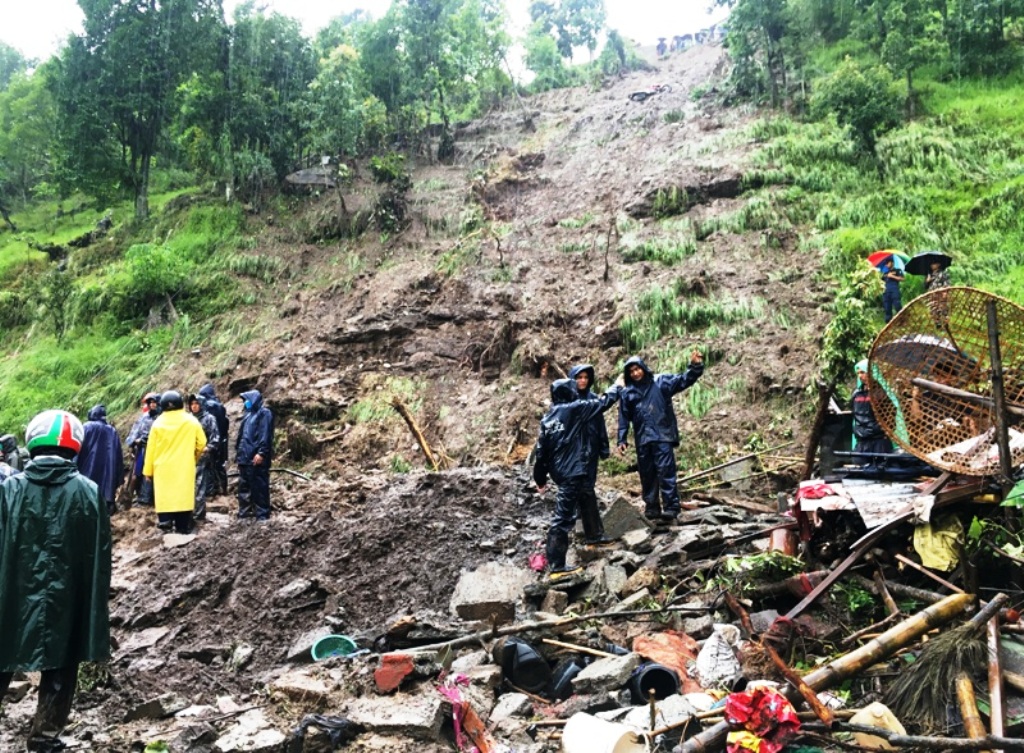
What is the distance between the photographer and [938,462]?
174 inches

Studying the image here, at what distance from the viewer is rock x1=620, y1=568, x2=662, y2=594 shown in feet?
18.0

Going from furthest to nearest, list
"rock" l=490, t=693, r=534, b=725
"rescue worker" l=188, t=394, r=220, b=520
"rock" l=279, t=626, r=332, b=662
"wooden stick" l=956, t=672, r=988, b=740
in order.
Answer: "rescue worker" l=188, t=394, r=220, b=520, "rock" l=279, t=626, r=332, b=662, "rock" l=490, t=693, r=534, b=725, "wooden stick" l=956, t=672, r=988, b=740

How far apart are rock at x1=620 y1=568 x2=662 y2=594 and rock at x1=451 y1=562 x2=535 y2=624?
0.86m

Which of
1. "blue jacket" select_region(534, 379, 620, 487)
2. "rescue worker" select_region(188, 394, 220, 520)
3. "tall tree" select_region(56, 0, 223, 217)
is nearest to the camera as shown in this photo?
"blue jacket" select_region(534, 379, 620, 487)

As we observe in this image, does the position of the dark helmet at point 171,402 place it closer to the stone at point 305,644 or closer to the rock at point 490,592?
the stone at point 305,644

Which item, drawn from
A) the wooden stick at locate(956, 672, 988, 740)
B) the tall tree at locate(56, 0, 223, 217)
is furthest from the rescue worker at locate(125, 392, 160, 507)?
the tall tree at locate(56, 0, 223, 217)

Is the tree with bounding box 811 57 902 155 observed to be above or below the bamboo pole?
above

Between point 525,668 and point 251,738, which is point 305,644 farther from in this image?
point 525,668

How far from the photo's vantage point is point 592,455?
656cm

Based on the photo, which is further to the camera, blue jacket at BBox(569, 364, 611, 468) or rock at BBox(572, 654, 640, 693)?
blue jacket at BBox(569, 364, 611, 468)

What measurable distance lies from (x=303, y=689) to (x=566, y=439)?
121 inches

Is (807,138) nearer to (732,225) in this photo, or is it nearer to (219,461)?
(732,225)

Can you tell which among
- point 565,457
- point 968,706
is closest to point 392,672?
point 565,457

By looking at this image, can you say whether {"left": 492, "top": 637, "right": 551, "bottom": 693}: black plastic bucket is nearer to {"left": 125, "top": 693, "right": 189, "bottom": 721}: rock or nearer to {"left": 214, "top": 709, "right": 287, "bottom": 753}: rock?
{"left": 214, "top": 709, "right": 287, "bottom": 753}: rock
